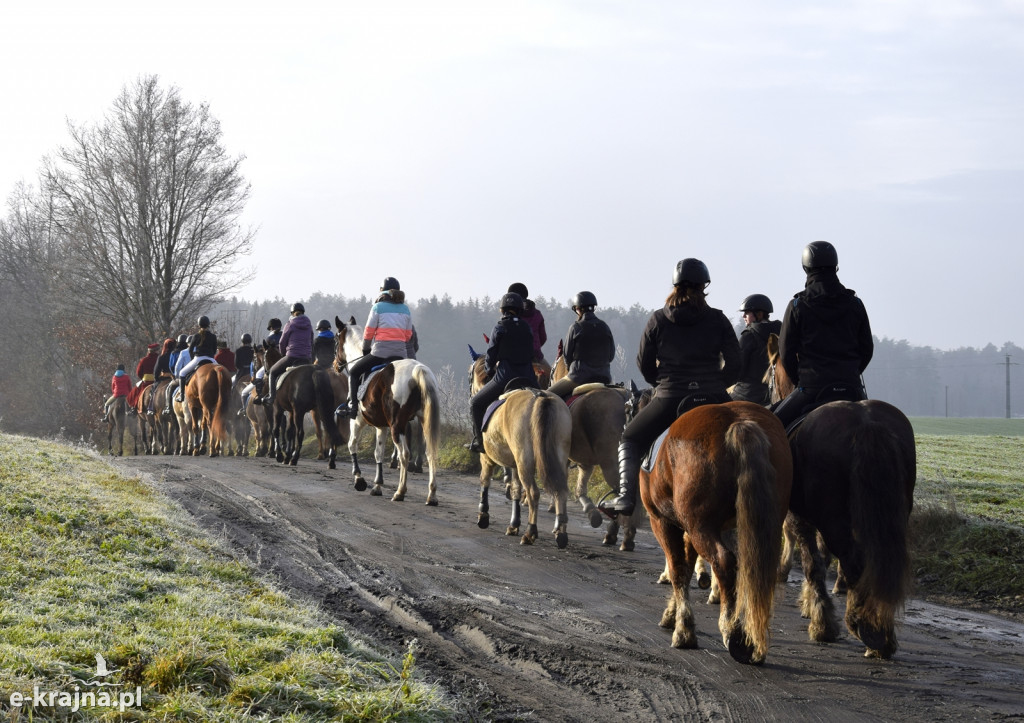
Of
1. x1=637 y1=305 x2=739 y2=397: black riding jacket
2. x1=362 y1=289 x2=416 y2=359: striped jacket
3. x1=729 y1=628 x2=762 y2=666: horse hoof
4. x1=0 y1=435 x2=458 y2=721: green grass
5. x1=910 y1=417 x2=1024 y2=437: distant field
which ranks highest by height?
x1=362 y1=289 x2=416 y2=359: striped jacket

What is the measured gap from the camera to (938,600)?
8.04 m

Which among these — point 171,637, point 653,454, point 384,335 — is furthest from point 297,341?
point 171,637

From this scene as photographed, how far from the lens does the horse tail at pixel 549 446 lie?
9938mm

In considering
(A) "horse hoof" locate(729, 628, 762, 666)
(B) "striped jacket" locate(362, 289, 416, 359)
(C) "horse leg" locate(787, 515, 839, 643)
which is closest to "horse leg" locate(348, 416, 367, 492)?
(B) "striped jacket" locate(362, 289, 416, 359)

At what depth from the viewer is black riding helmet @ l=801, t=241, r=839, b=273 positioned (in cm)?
699

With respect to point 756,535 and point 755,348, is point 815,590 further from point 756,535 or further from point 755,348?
point 755,348

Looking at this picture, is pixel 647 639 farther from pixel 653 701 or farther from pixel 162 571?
pixel 162 571

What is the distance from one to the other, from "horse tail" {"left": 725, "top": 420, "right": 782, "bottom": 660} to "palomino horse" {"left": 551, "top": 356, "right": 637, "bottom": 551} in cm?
486

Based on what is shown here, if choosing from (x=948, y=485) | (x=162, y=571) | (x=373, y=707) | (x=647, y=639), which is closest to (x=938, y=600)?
(x=647, y=639)

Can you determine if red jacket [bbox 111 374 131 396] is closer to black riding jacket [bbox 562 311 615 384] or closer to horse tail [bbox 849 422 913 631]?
black riding jacket [bbox 562 311 615 384]

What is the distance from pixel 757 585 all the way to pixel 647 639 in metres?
1.20

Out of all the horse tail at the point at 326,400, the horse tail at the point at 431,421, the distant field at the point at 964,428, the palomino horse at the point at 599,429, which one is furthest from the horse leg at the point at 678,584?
the distant field at the point at 964,428

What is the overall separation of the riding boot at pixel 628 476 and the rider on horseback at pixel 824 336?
1.18 meters

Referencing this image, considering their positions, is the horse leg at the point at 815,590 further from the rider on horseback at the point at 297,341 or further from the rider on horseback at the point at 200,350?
the rider on horseback at the point at 200,350
